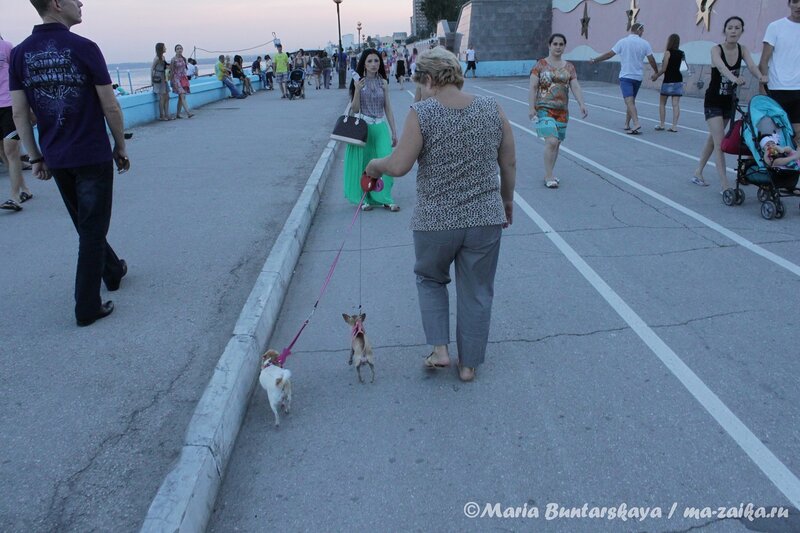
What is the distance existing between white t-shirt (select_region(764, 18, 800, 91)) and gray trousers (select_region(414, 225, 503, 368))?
5164 millimetres

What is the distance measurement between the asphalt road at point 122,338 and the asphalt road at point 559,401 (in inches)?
17.6

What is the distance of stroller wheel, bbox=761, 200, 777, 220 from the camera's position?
20.8 feet

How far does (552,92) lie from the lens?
7562 mm

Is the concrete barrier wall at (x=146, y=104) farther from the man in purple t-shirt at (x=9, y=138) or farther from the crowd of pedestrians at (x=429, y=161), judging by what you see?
the crowd of pedestrians at (x=429, y=161)

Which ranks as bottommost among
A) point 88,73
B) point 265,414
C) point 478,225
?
point 265,414

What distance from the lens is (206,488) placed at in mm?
2670

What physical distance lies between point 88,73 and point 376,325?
2631 millimetres

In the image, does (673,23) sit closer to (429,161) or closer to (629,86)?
(629,86)

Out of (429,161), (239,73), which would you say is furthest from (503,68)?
(429,161)

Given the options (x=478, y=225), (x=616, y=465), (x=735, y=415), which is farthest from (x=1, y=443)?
(x=735, y=415)

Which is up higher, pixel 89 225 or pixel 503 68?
pixel 503 68

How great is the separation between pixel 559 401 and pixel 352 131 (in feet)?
14.1

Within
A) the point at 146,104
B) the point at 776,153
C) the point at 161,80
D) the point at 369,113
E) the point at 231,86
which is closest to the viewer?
the point at 776,153

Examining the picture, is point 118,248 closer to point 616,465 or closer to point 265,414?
point 265,414
